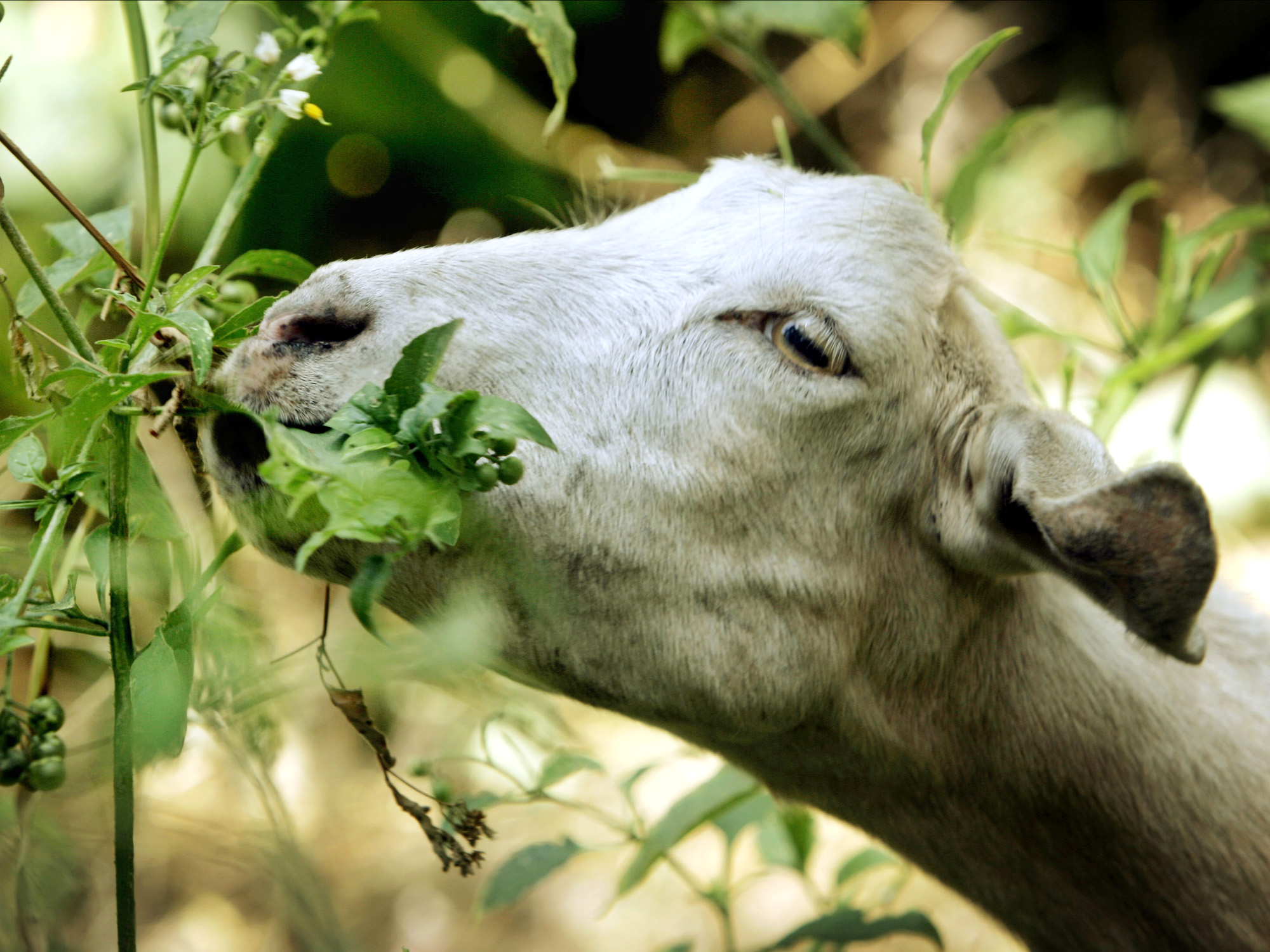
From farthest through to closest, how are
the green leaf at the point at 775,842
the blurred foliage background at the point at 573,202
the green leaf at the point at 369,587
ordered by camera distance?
1. the blurred foliage background at the point at 573,202
2. the green leaf at the point at 775,842
3. the green leaf at the point at 369,587

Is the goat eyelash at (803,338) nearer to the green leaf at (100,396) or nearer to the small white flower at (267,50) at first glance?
the small white flower at (267,50)

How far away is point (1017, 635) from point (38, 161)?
3.77 meters

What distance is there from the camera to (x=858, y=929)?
2482mm

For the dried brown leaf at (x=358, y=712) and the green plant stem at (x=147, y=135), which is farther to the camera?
the green plant stem at (x=147, y=135)

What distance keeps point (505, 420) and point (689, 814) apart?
149cm

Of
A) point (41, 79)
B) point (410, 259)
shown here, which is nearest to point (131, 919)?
point (410, 259)

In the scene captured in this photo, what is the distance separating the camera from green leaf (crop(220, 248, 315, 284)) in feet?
5.59

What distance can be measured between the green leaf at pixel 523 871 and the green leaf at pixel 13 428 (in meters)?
1.42

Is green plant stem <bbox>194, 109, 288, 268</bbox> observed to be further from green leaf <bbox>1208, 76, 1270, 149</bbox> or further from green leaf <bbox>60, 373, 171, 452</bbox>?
green leaf <bbox>1208, 76, 1270, 149</bbox>

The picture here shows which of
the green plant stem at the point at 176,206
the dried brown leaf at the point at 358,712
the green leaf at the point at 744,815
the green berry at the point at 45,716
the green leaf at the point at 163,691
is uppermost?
the green plant stem at the point at 176,206

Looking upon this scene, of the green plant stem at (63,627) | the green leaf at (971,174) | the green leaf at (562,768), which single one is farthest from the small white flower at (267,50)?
the green leaf at (971,174)

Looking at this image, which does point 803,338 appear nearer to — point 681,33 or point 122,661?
point 122,661

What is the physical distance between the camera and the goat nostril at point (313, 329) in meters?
1.60

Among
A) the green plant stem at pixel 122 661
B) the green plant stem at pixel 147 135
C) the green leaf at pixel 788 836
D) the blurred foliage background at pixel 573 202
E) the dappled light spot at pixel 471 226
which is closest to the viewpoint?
the green plant stem at pixel 122 661
